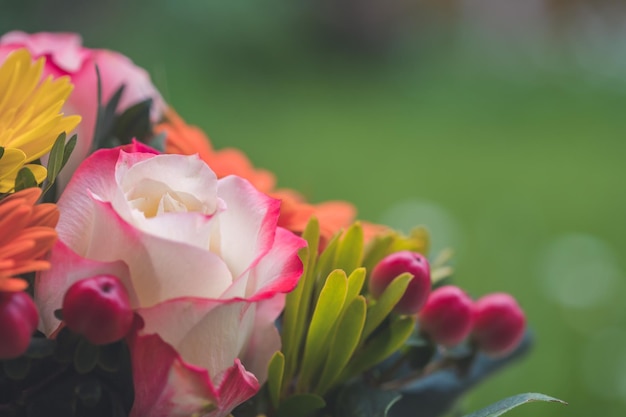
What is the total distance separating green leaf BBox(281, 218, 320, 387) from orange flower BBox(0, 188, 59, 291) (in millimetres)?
77

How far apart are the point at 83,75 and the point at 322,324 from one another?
0.40 feet

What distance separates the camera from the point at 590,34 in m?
3.54

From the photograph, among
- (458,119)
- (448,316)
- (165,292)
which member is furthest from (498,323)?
(458,119)

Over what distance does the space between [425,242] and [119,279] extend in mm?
153

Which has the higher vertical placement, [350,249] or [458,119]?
[350,249]

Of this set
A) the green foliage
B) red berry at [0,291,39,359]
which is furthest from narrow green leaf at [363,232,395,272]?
red berry at [0,291,39,359]

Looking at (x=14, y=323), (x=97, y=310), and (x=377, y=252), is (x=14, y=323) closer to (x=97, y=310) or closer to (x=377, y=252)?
(x=97, y=310)

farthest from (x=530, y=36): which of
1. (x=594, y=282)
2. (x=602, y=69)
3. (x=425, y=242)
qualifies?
(x=425, y=242)

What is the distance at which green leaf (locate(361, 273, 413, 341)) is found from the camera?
24 centimetres

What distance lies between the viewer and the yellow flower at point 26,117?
0.22m

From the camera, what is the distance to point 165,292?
207 millimetres

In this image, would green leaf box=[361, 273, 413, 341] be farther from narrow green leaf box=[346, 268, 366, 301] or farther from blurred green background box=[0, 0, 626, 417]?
blurred green background box=[0, 0, 626, 417]

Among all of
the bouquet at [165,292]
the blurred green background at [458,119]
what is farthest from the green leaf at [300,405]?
the blurred green background at [458,119]

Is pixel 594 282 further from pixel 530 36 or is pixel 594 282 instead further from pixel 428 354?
pixel 530 36
